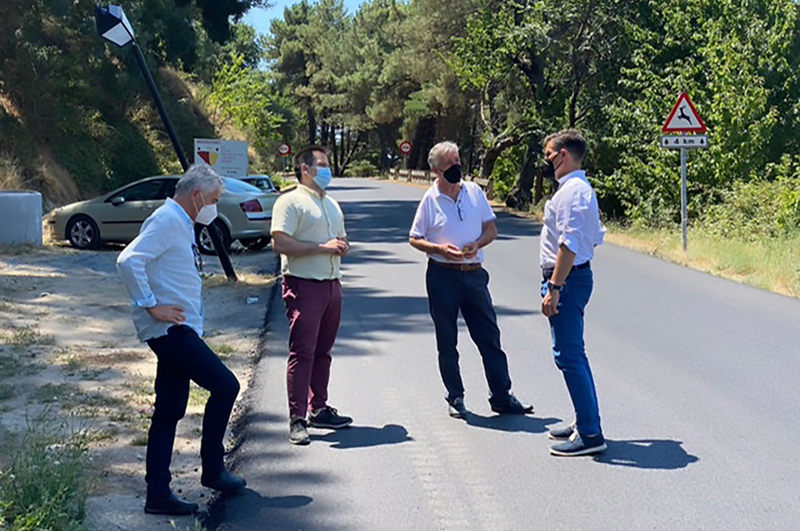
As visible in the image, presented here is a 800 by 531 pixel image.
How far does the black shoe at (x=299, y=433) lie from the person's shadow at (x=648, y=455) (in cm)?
190

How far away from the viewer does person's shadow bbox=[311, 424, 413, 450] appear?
6.09 metres

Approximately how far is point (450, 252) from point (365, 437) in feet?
4.59

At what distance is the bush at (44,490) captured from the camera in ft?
13.3

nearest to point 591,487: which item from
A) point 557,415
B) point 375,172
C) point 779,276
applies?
point 557,415

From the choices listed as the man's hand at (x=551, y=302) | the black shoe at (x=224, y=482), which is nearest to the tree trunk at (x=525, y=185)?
the man's hand at (x=551, y=302)

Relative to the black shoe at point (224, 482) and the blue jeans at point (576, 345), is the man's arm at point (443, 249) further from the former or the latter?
the black shoe at point (224, 482)

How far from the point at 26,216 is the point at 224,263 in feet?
19.9

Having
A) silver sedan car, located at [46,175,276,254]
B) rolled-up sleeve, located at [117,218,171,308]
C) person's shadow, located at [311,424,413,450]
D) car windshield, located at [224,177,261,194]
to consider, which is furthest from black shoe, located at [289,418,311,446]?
car windshield, located at [224,177,261,194]

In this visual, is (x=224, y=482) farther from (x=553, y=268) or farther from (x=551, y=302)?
(x=553, y=268)

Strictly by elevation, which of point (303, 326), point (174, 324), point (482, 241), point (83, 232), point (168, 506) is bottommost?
point (168, 506)

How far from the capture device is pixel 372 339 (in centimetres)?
959

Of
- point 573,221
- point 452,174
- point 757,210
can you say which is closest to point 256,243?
point 757,210

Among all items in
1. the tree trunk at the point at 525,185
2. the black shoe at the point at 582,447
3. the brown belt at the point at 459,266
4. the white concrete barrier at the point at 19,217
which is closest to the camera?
the black shoe at the point at 582,447

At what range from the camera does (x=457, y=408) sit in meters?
6.59
